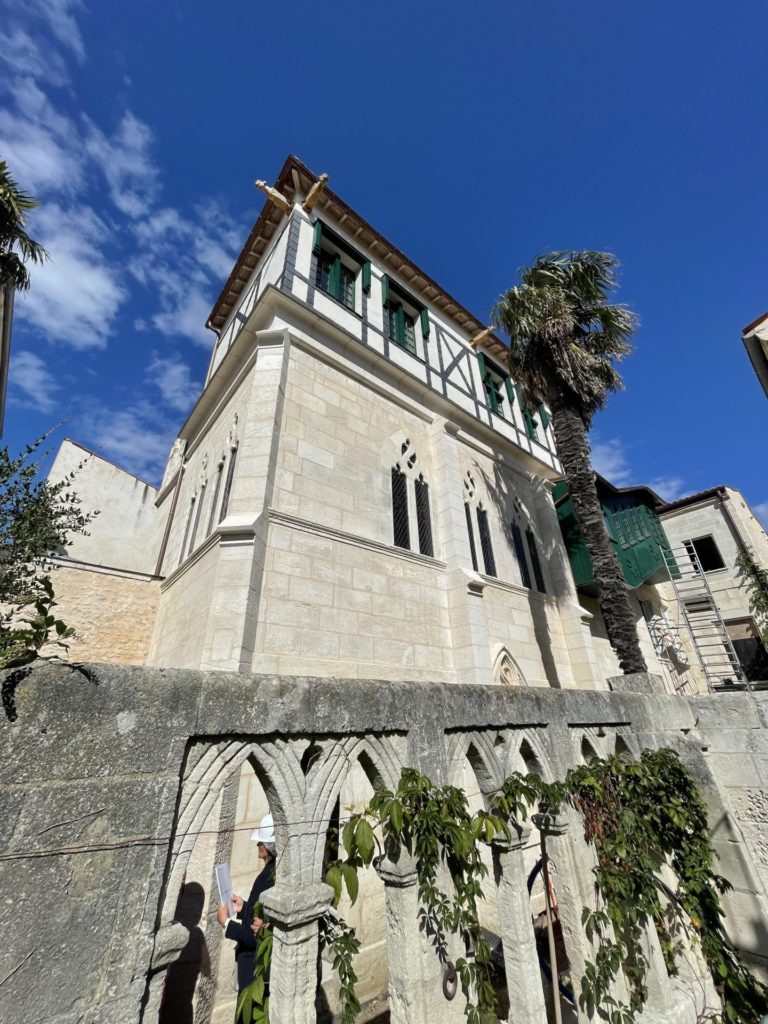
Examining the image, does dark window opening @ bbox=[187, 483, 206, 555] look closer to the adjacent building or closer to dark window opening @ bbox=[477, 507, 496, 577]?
dark window opening @ bbox=[477, 507, 496, 577]

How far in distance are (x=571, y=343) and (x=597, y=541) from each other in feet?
14.7

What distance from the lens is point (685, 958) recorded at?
270 cm

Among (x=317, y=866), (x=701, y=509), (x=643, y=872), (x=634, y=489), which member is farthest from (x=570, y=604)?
(x=701, y=509)

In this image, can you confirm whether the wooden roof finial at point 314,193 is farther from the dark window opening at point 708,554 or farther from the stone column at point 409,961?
the dark window opening at point 708,554

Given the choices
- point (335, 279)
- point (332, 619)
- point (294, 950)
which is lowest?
point (294, 950)

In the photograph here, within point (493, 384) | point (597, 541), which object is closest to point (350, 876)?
→ point (597, 541)

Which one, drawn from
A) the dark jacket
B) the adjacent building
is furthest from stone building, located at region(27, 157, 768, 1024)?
the adjacent building

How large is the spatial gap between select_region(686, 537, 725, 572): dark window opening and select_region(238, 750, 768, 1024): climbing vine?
64.2 feet

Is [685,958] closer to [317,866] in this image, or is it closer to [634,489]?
[317,866]

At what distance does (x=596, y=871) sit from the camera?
233 cm

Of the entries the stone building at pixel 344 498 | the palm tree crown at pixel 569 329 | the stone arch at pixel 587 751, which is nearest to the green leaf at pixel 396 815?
the stone arch at pixel 587 751

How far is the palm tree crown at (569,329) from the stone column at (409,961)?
31.1 feet

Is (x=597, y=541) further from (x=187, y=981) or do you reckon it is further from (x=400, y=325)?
(x=187, y=981)

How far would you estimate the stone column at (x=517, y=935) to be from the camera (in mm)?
1843
